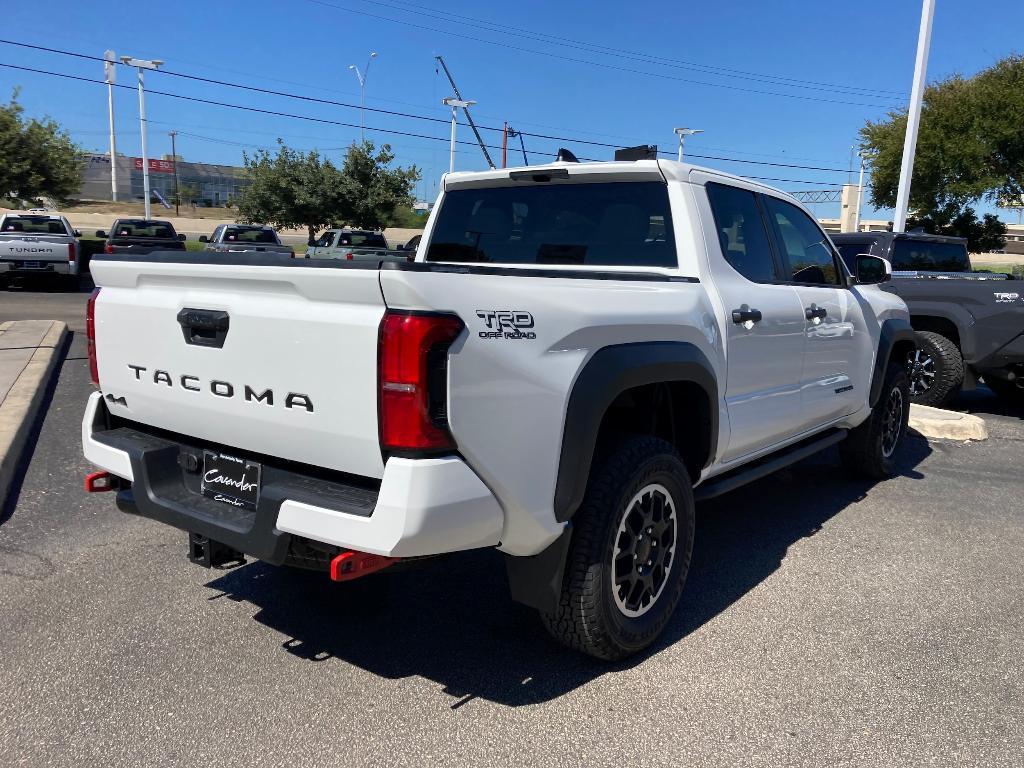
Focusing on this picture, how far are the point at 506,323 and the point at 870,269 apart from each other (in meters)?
3.96

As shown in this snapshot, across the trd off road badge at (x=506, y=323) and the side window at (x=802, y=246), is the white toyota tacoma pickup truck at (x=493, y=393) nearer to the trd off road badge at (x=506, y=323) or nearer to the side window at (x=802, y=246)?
the trd off road badge at (x=506, y=323)

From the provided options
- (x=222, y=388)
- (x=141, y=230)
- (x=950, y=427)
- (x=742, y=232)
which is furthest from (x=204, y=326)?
(x=141, y=230)

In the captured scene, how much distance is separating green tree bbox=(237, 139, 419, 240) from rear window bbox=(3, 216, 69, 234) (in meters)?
17.9

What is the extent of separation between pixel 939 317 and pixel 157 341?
313 inches

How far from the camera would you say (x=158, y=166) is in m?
116

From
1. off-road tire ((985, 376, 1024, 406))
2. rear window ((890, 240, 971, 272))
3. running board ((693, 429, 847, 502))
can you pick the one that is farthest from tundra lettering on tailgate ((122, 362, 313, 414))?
off-road tire ((985, 376, 1024, 406))

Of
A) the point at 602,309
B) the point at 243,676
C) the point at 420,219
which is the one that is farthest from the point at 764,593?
the point at 420,219

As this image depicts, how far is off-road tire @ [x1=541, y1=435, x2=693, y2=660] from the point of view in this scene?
299cm

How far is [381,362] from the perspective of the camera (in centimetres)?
237

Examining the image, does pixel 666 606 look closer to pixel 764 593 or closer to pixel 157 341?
pixel 764 593

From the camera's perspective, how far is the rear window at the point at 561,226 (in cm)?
400

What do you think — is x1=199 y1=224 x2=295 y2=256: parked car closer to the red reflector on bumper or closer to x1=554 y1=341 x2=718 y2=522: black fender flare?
x1=554 y1=341 x2=718 y2=522: black fender flare

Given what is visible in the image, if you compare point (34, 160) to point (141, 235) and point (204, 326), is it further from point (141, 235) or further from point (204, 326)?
point (204, 326)

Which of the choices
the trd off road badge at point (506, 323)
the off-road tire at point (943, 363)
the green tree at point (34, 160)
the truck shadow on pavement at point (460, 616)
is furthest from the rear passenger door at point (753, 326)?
the green tree at point (34, 160)
